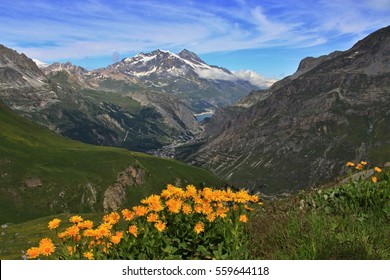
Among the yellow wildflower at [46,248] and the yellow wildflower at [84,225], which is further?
the yellow wildflower at [84,225]

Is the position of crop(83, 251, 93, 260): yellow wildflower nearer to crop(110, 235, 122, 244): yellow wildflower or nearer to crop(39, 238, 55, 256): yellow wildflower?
crop(110, 235, 122, 244): yellow wildflower

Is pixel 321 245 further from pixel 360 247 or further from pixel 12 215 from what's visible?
pixel 12 215

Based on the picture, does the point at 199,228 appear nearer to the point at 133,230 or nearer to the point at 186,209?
the point at 186,209

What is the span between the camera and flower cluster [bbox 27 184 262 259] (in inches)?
326

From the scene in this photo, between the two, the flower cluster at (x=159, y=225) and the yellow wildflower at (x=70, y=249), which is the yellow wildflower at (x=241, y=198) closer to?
the flower cluster at (x=159, y=225)

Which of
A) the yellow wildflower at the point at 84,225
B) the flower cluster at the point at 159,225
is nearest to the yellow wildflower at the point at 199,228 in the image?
the flower cluster at the point at 159,225

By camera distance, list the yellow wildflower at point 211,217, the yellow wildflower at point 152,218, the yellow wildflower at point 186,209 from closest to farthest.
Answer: the yellow wildflower at point 152,218, the yellow wildflower at point 186,209, the yellow wildflower at point 211,217

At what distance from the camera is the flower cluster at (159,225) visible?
27.2 ft

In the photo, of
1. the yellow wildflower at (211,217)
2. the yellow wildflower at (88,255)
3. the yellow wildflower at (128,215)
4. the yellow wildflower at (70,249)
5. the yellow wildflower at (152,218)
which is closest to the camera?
the yellow wildflower at (88,255)

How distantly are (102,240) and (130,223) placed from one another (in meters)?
0.80

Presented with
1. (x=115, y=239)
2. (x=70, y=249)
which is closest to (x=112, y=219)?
(x=115, y=239)

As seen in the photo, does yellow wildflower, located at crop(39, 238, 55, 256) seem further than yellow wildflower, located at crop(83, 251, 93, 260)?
No

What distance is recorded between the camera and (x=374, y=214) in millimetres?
11312

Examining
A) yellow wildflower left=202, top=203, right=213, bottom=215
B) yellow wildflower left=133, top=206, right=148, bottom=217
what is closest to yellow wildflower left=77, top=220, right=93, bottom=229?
yellow wildflower left=133, top=206, right=148, bottom=217
